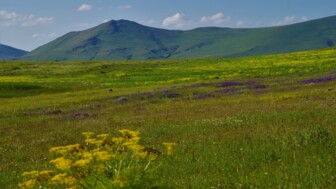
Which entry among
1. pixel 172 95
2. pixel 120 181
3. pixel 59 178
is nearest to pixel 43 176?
pixel 59 178

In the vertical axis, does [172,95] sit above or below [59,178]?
below

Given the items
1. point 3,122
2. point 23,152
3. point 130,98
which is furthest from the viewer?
point 130,98

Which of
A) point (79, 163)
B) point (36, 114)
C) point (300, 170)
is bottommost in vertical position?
point (36, 114)

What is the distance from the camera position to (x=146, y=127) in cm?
2086

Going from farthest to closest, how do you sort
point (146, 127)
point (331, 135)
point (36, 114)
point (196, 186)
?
point (36, 114) < point (146, 127) < point (331, 135) < point (196, 186)

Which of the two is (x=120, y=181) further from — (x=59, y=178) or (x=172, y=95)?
(x=172, y=95)

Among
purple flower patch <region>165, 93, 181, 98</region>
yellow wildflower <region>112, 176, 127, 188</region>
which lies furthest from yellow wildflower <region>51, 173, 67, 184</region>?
purple flower patch <region>165, 93, 181, 98</region>

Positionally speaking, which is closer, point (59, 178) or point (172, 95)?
point (59, 178)

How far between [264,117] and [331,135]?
692cm

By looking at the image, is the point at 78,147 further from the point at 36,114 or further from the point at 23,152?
the point at 36,114

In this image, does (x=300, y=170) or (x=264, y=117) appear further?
(x=264, y=117)

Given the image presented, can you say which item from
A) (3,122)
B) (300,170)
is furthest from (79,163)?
(3,122)

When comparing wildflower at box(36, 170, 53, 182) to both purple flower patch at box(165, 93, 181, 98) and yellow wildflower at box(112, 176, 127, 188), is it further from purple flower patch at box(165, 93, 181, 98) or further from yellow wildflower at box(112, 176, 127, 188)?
purple flower patch at box(165, 93, 181, 98)

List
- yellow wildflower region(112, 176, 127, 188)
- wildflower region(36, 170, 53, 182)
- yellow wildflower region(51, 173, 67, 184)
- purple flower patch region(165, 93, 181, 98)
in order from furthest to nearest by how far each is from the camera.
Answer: purple flower patch region(165, 93, 181, 98)
wildflower region(36, 170, 53, 182)
yellow wildflower region(51, 173, 67, 184)
yellow wildflower region(112, 176, 127, 188)
